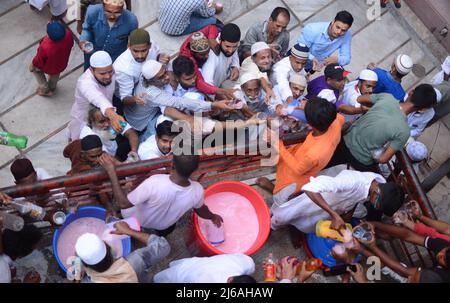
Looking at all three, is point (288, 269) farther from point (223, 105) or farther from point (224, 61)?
point (224, 61)

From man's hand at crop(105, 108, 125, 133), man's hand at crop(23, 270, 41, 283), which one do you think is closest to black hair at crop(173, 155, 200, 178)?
man's hand at crop(105, 108, 125, 133)

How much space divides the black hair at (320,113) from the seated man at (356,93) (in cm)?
95

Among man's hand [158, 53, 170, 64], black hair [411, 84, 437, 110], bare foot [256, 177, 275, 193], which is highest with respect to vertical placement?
black hair [411, 84, 437, 110]

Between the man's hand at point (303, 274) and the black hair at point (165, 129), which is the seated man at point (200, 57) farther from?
the man's hand at point (303, 274)

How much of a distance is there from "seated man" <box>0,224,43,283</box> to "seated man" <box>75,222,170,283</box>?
609 millimetres

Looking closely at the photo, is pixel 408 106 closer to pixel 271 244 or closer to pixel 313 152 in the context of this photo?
pixel 313 152

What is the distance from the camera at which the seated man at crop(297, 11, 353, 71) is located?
565 cm

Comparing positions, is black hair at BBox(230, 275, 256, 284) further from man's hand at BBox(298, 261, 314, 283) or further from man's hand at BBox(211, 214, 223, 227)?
man's hand at BBox(211, 214, 223, 227)

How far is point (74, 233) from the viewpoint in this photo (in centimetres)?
434

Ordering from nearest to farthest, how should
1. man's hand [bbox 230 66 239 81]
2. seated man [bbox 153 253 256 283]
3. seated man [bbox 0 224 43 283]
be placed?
seated man [bbox 153 253 256 283] → seated man [bbox 0 224 43 283] → man's hand [bbox 230 66 239 81]

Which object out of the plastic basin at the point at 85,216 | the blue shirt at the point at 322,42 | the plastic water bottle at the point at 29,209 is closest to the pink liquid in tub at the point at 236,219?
the plastic basin at the point at 85,216

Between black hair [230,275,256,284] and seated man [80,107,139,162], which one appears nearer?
black hair [230,275,256,284]

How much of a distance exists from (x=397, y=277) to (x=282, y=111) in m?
1.79
